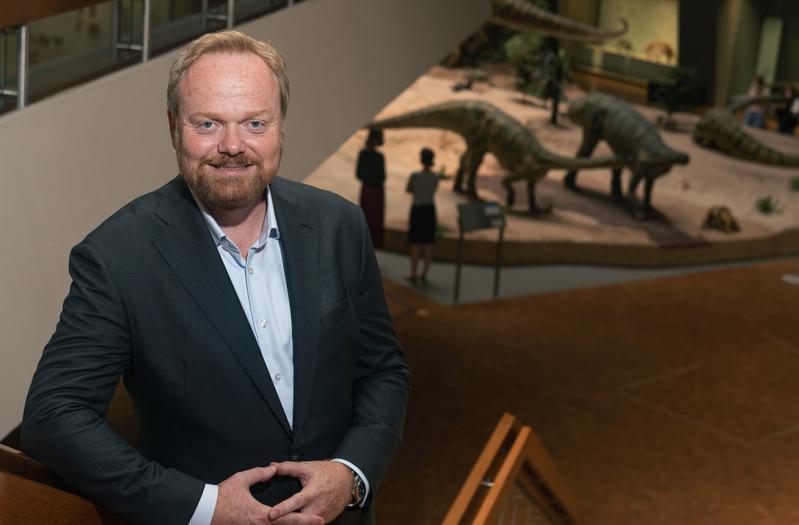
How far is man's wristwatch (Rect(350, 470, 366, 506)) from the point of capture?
198cm

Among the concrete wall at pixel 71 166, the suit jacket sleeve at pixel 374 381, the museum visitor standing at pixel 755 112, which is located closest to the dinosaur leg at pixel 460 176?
the museum visitor standing at pixel 755 112

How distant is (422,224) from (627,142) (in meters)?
3.67

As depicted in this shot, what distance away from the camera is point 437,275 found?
34.6ft

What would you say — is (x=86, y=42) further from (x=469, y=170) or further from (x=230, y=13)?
(x=469, y=170)

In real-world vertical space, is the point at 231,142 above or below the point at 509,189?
above

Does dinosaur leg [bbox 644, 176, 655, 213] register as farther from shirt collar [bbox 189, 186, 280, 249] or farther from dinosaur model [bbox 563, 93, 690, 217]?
shirt collar [bbox 189, 186, 280, 249]

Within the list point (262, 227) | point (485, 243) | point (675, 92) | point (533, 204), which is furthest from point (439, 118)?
point (262, 227)

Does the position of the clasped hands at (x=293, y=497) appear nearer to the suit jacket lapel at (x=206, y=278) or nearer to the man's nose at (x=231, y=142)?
the suit jacket lapel at (x=206, y=278)

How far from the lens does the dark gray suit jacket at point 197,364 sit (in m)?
1.78

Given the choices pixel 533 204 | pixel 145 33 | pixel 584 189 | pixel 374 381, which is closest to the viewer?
pixel 374 381

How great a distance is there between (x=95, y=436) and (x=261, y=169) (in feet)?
1.66

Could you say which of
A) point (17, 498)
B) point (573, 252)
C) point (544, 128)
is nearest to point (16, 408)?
point (17, 498)

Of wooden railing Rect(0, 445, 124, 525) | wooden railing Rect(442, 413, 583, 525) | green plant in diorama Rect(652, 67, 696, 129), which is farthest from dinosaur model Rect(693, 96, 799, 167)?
wooden railing Rect(0, 445, 124, 525)

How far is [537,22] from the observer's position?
1289 centimetres
